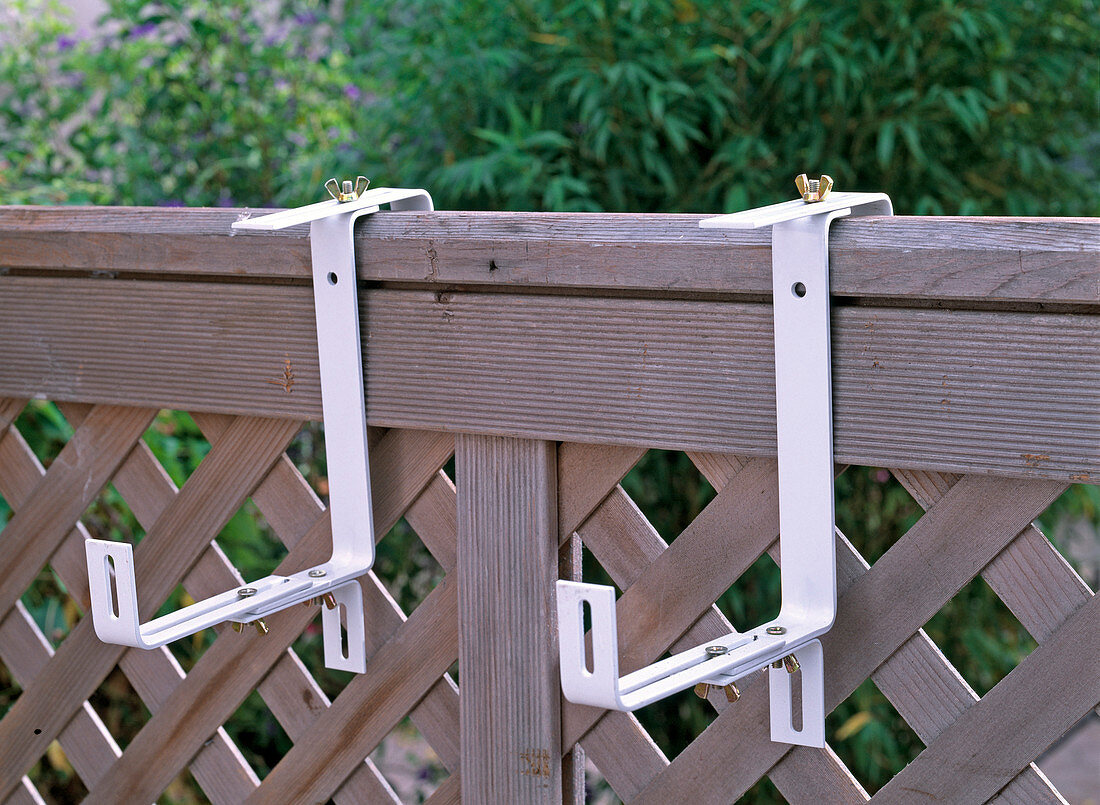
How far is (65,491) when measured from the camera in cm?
103

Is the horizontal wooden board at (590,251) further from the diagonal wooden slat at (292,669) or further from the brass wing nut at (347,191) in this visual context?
the diagonal wooden slat at (292,669)

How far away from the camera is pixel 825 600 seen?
2.24 feet

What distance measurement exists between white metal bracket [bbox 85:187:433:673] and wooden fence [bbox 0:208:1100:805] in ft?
0.05

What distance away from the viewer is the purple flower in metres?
2.84

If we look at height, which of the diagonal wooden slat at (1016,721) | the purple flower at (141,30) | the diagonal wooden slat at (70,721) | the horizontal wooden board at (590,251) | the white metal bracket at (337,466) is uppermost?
the purple flower at (141,30)

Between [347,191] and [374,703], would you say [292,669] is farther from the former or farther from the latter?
[347,191]

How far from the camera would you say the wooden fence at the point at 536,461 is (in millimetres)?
640

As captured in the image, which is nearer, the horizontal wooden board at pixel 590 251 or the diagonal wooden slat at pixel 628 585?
the horizontal wooden board at pixel 590 251

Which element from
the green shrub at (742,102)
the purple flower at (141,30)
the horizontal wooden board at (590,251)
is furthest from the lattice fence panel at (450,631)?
the purple flower at (141,30)

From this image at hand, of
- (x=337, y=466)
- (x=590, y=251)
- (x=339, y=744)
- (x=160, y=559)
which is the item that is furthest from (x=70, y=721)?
(x=590, y=251)

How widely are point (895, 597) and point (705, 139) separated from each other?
136 centimetres

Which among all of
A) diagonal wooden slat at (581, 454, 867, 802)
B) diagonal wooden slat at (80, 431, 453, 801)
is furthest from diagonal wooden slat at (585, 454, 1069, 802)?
diagonal wooden slat at (80, 431, 453, 801)

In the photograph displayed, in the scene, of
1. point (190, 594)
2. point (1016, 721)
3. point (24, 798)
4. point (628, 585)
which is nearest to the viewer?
point (1016, 721)

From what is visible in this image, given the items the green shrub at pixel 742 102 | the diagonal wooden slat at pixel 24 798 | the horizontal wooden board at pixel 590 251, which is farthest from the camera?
the green shrub at pixel 742 102
